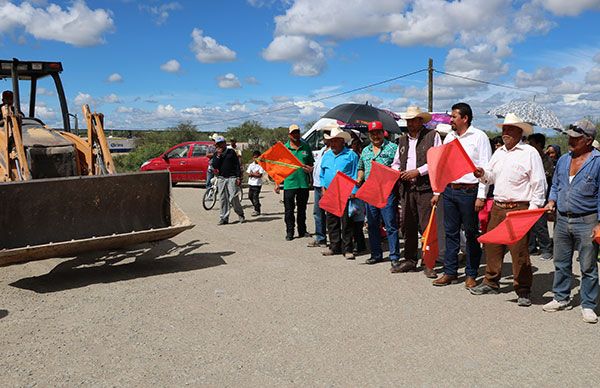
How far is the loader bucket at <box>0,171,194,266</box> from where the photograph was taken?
19.6 feet

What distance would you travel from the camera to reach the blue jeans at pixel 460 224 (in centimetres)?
597

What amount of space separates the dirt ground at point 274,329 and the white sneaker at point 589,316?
0.28ft

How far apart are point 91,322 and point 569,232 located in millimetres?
4705

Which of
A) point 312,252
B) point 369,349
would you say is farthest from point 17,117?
point 369,349

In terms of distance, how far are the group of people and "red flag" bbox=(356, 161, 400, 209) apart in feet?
0.42

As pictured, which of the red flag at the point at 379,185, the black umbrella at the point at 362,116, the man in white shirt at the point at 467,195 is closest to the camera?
the man in white shirt at the point at 467,195

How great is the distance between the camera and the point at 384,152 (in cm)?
731

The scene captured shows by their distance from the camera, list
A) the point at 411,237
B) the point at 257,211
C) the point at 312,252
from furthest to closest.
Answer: the point at 257,211
the point at 312,252
the point at 411,237

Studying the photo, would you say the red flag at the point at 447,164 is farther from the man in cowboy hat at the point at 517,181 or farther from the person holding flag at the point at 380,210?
the person holding flag at the point at 380,210

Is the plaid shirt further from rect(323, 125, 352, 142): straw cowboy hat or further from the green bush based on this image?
the green bush

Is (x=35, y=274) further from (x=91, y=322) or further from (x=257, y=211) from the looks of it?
(x=257, y=211)

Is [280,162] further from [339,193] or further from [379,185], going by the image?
[379,185]

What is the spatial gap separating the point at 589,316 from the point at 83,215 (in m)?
5.67

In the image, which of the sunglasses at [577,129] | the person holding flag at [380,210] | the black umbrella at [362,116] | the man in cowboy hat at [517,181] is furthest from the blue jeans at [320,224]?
the black umbrella at [362,116]
